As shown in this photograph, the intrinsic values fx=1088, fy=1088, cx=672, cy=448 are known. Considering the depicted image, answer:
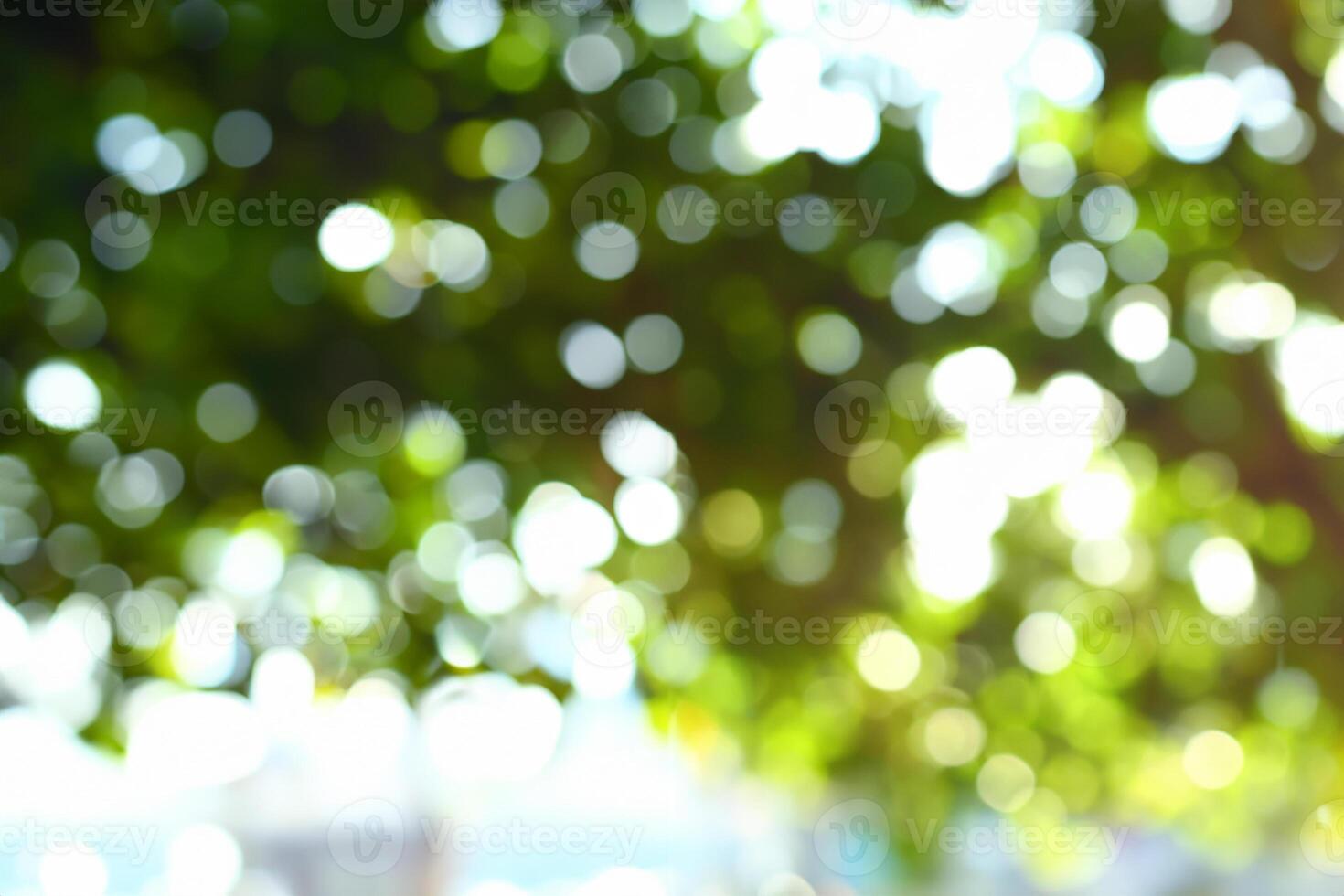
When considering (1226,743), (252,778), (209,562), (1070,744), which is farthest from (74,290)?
(1226,743)

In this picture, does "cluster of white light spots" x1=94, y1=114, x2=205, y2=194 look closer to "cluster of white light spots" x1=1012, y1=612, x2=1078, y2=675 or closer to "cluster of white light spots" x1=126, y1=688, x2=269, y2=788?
"cluster of white light spots" x1=126, y1=688, x2=269, y2=788

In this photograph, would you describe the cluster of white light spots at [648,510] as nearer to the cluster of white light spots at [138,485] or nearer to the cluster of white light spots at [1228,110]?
the cluster of white light spots at [138,485]

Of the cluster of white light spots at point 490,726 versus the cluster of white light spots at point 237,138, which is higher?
the cluster of white light spots at point 237,138

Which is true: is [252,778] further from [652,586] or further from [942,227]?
[942,227]

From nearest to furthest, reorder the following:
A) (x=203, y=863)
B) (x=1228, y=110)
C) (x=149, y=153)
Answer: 1. (x=149, y=153)
2. (x=1228, y=110)
3. (x=203, y=863)

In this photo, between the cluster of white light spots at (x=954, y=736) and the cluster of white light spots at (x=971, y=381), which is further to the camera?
the cluster of white light spots at (x=954, y=736)

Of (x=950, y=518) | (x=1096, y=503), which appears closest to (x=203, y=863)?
(x=950, y=518)

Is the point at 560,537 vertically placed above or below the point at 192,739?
above

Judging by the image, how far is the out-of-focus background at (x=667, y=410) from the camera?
0.74 metres

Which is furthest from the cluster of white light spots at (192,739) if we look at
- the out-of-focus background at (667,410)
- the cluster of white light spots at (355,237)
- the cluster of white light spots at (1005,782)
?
the cluster of white light spots at (1005,782)

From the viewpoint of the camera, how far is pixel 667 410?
0.81m

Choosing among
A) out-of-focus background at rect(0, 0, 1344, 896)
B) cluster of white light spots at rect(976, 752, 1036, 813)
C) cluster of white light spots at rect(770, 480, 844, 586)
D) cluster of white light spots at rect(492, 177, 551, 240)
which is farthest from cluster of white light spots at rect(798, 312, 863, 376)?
cluster of white light spots at rect(976, 752, 1036, 813)

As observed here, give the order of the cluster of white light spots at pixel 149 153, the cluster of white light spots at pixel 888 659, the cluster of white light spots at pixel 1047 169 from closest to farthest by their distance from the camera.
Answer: the cluster of white light spots at pixel 149 153 → the cluster of white light spots at pixel 1047 169 → the cluster of white light spots at pixel 888 659

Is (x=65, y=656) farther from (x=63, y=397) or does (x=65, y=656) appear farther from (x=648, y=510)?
(x=648, y=510)
